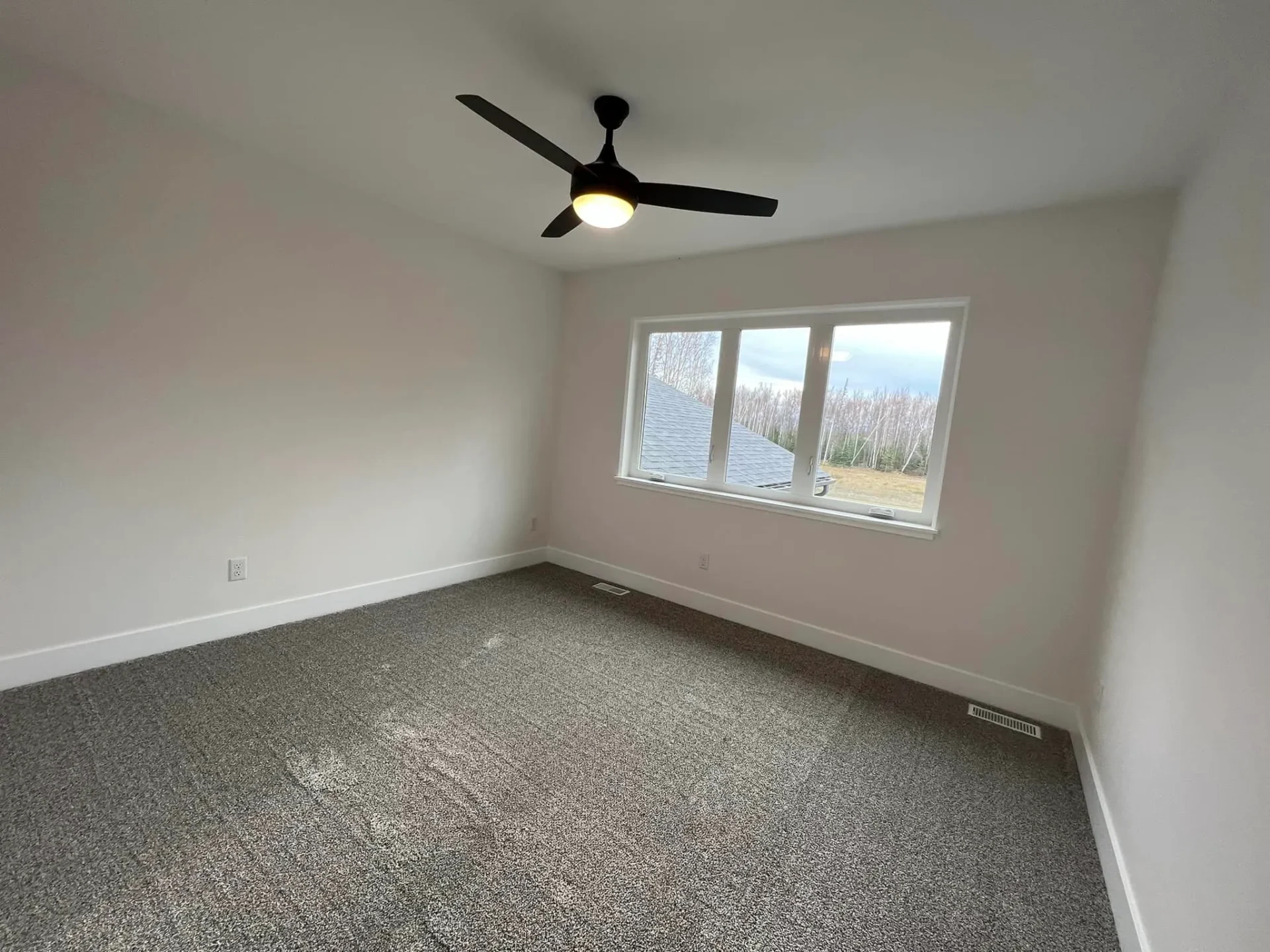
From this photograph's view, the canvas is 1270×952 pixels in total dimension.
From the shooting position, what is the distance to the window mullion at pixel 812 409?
3148mm

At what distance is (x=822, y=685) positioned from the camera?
8.74 ft

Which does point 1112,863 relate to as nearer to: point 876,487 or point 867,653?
point 867,653

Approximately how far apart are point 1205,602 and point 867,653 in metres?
1.76

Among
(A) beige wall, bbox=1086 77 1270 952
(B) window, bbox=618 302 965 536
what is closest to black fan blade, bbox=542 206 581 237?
(B) window, bbox=618 302 965 536

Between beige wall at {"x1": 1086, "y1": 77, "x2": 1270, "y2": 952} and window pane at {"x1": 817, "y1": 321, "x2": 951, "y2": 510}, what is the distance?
0.92 m

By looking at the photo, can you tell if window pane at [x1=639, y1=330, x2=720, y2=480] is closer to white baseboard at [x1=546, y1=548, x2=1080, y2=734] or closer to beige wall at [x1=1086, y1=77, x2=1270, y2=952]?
white baseboard at [x1=546, y1=548, x2=1080, y2=734]

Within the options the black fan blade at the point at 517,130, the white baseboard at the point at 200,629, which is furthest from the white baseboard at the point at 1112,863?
the white baseboard at the point at 200,629

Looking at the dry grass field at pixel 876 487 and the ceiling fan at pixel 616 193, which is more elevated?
the ceiling fan at pixel 616 193

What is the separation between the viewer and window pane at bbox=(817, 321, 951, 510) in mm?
2830

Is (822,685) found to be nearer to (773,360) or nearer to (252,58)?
(773,360)

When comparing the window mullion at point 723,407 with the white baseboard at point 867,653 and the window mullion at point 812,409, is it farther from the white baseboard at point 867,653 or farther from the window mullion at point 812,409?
the white baseboard at point 867,653

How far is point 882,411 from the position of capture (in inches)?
117

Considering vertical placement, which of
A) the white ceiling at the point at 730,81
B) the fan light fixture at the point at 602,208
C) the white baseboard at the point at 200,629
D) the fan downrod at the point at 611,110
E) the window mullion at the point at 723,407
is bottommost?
the white baseboard at the point at 200,629

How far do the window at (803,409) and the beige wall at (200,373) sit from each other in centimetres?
141
